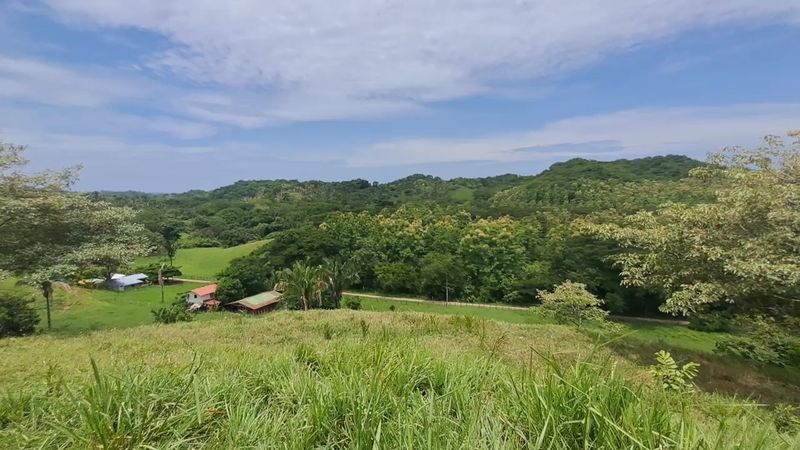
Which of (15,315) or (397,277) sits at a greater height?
(15,315)

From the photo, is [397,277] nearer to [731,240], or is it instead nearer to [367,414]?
[731,240]

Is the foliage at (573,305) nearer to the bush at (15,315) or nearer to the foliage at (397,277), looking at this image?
the foliage at (397,277)

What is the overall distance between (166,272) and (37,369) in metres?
59.4

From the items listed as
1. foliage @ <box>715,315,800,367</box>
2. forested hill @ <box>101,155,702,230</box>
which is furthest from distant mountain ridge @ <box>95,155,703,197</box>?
foliage @ <box>715,315,800,367</box>

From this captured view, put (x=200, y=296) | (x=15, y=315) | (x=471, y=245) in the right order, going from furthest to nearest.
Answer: (x=471, y=245) < (x=200, y=296) < (x=15, y=315)

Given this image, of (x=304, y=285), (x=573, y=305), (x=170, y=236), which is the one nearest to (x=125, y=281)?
(x=170, y=236)

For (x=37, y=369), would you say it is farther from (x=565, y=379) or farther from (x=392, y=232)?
(x=392, y=232)

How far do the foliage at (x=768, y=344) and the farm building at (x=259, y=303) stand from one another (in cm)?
3548

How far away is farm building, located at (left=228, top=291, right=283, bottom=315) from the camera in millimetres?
39938

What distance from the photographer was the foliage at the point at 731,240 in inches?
277

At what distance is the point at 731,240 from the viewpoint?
8.15 meters

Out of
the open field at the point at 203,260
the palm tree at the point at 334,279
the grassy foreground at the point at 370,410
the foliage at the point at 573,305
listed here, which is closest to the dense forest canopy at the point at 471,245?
the open field at the point at 203,260

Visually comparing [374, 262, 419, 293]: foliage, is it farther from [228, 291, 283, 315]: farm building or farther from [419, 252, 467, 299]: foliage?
[228, 291, 283, 315]: farm building

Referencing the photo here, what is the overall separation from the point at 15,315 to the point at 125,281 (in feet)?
129
